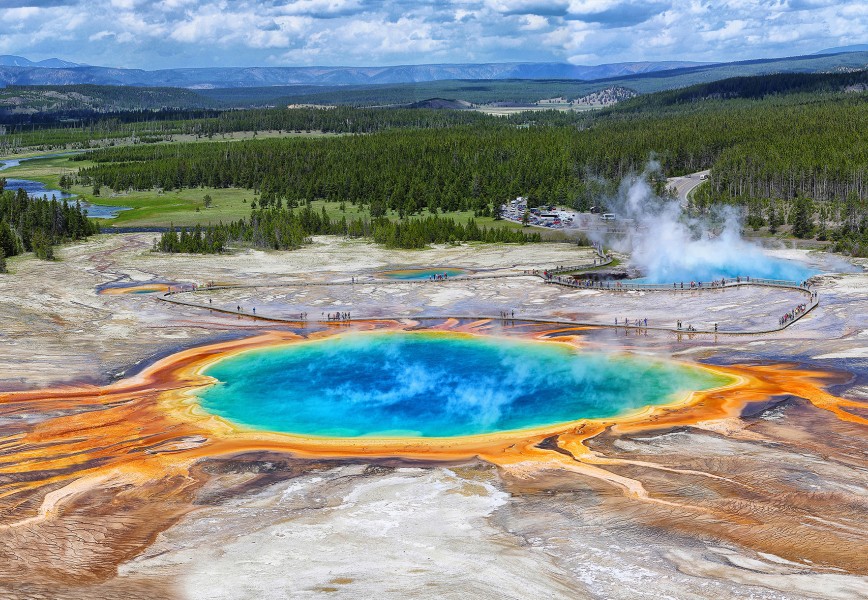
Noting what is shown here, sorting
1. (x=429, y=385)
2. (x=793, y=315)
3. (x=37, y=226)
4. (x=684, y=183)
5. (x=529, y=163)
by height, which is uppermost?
(x=529, y=163)

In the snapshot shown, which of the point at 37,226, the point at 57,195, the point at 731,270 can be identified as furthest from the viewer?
the point at 57,195

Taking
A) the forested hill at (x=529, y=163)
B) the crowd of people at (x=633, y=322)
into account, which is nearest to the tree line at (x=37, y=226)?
the forested hill at (x=529, y=163)

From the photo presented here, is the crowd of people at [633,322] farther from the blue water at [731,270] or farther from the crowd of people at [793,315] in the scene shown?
the blue water at [731,270]

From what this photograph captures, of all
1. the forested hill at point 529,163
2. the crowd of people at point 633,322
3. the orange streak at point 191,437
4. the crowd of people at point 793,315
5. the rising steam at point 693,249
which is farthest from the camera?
the forested hill at point 529,163

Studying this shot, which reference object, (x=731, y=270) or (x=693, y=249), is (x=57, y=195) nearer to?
(x=693, y=249)

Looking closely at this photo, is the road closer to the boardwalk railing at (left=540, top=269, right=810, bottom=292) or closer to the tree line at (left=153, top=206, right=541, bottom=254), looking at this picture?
the tree line at (left=153, top=206, right=541, bottom=254)

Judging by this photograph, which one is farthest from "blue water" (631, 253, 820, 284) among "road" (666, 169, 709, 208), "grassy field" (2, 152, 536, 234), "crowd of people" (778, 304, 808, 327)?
"road" (666, 169, 709, 208)

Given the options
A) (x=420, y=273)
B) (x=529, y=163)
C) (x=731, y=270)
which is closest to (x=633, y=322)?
(x=731, y=270)
